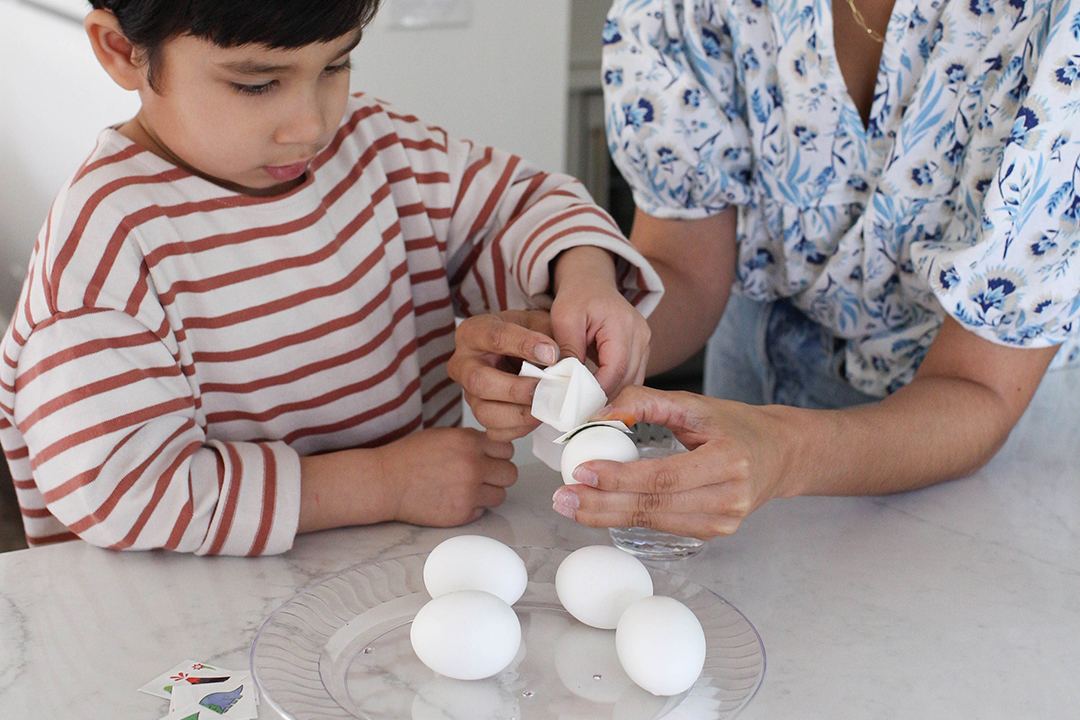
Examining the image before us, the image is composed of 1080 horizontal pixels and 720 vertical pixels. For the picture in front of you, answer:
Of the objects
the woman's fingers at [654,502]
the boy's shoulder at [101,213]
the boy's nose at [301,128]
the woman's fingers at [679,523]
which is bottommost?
the woman's fingers at [679,523]

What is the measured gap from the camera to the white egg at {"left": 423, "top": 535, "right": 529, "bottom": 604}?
2.83ft

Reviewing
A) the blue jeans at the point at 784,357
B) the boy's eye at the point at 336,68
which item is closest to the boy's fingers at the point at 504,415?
the boy's eye at the point at 336,68

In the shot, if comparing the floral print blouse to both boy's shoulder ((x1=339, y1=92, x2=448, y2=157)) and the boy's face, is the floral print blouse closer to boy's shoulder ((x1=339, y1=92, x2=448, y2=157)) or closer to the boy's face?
boy's shoulder ((x1=339, y1=92, x2=448, y2=157))

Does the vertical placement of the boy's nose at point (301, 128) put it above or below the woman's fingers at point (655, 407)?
above

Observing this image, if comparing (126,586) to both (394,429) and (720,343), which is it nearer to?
(394,429)

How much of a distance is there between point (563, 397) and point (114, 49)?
1.63ft

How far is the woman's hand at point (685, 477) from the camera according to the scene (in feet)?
2.97

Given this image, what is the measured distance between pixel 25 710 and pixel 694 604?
468 millimetres

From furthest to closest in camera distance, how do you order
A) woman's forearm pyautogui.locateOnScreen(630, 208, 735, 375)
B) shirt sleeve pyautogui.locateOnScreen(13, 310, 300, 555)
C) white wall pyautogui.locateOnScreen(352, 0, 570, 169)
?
white wall pyautogui.locateOnScreen(352, 0, 570, 169), woman's forearm pyautogui.locateOnScreen(630, 208, 735, 375), shirt sleeve pyautogui.locateOnScreen(13, 310, 300, 555)

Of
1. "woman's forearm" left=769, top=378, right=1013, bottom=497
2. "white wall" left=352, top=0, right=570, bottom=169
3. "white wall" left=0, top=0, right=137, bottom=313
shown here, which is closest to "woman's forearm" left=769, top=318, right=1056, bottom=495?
"woman's forearm" left=769, top=378, right=1013, bottom=497

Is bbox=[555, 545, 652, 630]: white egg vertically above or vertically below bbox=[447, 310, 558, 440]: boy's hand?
below

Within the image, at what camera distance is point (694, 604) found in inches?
34.7

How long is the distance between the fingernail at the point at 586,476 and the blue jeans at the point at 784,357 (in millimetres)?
732

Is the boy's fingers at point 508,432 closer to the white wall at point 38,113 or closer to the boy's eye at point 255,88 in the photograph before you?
the boy's eye at point 255,88
